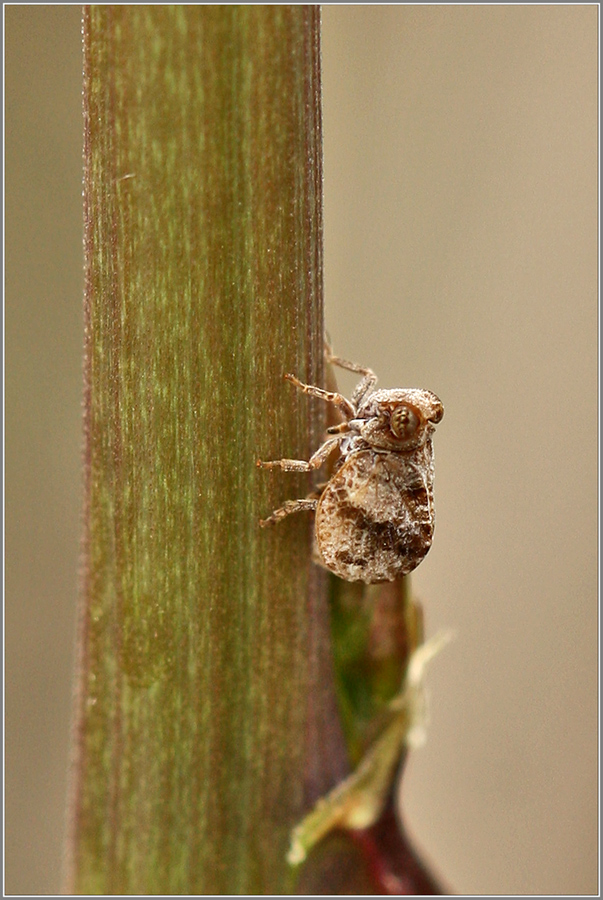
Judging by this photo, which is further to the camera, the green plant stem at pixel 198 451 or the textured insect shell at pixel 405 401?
the textured insect shell at pixel 405 401

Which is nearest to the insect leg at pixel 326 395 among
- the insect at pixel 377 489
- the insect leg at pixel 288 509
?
the insect at pixel 377 489

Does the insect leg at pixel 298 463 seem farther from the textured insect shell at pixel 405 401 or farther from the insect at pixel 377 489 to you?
the textured insect shell at pixel 405 401

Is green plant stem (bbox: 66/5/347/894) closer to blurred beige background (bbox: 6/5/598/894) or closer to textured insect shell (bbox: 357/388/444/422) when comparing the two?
textured insect shell (bbox: 357/388/444/422)

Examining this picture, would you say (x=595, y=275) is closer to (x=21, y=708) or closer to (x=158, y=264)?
(x=158, y=264)

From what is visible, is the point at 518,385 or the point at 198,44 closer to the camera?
the point at 198,44

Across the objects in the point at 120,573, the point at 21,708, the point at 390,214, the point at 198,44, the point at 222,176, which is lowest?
the point at 21,708

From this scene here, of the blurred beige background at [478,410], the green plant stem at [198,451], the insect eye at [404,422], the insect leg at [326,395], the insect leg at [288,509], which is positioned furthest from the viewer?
the blurred beige background at [478,410]

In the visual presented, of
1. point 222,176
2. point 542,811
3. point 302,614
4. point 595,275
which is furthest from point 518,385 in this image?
point 222,176
